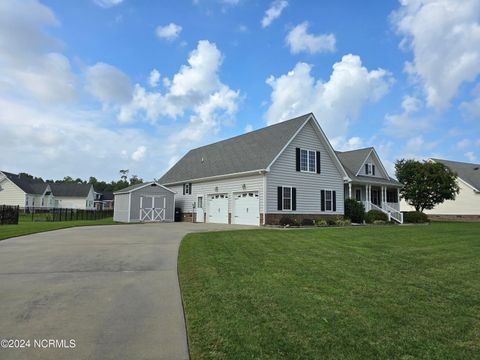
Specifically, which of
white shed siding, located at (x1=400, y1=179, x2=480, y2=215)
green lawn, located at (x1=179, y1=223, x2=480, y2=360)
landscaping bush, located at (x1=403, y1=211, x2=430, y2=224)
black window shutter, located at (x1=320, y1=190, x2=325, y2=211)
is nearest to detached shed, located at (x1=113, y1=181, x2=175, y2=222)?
black window shutter, located at (x1=320, y1=190, x2=325, y2=211)

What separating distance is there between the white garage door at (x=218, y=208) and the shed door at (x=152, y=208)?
4.60 m

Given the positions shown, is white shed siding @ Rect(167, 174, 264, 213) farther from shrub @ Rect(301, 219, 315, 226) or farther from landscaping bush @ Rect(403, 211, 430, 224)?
landscaping bush @ Rect(403, 211, 430, 224)

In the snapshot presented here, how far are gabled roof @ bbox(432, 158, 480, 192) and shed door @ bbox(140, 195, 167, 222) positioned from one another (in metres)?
32.4

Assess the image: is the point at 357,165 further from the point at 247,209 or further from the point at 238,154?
the point at 247,209

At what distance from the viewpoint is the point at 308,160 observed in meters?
23.5

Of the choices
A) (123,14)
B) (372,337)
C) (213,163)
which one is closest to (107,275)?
(372,337)

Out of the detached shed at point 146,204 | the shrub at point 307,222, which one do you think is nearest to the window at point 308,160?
the shrub at point 307,222

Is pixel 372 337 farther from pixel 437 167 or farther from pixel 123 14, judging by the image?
pixel 437 167

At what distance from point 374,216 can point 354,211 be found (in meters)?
1.62

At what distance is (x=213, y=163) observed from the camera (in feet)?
90.9

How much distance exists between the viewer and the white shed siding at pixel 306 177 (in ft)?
70.2

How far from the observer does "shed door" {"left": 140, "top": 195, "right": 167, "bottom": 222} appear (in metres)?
27.6

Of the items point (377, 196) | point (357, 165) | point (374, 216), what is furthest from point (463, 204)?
point (374, 216)

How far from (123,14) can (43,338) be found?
1323cm
